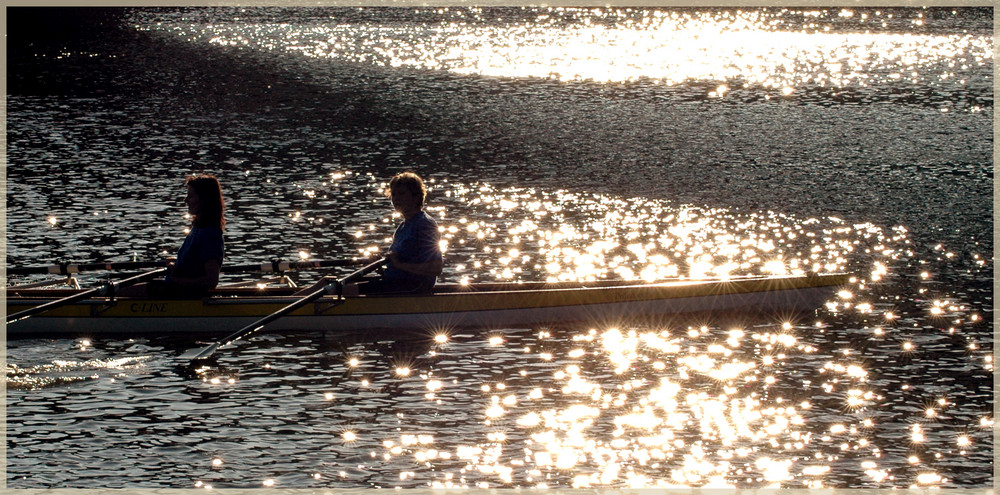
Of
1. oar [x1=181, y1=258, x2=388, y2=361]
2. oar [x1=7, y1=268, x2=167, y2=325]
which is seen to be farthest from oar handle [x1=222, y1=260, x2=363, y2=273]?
oar [x1=7, y1=268, x2=167, y2=325]

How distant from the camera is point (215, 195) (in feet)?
52.5

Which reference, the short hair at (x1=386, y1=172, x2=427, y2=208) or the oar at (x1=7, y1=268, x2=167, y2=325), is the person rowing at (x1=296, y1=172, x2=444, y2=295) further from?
the oar at (x1=7, y1=268, x2=167, y2=325)

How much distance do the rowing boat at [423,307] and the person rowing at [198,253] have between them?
0.54 feet

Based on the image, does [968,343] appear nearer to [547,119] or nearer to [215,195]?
[215,195]

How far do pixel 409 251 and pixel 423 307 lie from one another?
81 cm

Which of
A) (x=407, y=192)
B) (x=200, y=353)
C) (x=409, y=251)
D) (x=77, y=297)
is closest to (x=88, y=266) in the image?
(x=77, y=297)

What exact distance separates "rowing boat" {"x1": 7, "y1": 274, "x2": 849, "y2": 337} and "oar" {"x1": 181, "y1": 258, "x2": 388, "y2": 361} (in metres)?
0.29

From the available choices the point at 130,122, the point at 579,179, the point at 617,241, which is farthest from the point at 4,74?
the point at 617,241

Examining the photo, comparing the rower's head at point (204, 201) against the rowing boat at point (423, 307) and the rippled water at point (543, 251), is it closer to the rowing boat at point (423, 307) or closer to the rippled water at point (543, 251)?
the rowing boat at point (423, 307)

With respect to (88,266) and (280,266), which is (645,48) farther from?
(88,266)

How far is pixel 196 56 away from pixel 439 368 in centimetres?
4449

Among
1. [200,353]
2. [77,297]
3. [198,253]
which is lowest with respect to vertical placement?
[200,353]

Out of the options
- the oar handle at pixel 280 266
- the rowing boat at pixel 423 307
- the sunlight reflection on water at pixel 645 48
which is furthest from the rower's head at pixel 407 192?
the sunlight reflection on water at pixel 645 48

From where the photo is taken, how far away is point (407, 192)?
633 inches
